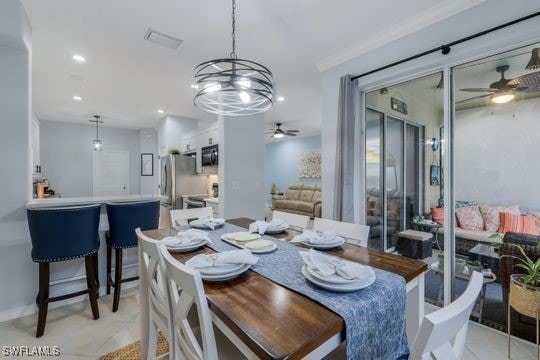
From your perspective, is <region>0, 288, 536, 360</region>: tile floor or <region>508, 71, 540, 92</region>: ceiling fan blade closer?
<region>0, 288, 536, 360</region>: tile floor

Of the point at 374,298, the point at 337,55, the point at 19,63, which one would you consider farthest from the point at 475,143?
the point at 19,63

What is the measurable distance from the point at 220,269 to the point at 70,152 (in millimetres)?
7719

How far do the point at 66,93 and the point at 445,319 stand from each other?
229 inches

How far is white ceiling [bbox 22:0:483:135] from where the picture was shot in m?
2.22

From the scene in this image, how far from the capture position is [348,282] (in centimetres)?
105

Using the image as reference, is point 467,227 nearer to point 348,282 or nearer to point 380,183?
point 380,183

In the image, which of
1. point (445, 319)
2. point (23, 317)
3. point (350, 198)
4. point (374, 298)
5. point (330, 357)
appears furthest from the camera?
point (350, 198)

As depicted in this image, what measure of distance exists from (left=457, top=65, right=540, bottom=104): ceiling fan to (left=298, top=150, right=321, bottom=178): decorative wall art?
19.8 ft

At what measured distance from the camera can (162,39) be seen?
107 inches

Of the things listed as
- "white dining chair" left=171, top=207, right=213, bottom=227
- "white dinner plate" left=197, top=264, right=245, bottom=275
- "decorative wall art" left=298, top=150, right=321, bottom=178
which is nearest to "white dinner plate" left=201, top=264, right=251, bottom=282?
"white dinner plate" left=197, top=264, right=245, bottom=275

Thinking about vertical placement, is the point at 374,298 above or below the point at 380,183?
below

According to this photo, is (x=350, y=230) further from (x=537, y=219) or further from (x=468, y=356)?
(x=537, y=219)

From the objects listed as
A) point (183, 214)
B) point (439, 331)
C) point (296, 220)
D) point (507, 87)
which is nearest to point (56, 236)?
point (183, 214)

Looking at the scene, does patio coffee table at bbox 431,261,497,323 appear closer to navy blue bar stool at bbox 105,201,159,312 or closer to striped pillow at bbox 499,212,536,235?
striped pillow at bbox 499,212,536,235
